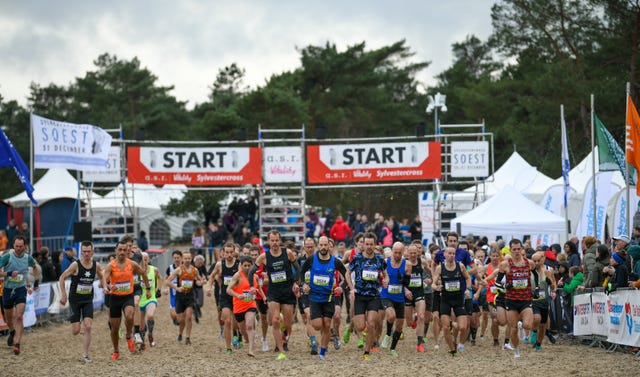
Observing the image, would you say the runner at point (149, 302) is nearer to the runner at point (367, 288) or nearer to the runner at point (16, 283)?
the runner at point (16, 283)

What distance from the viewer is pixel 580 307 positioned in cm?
1641

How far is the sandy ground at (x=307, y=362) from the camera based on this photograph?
12.6 metres

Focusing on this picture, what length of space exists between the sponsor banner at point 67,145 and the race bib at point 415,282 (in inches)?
431

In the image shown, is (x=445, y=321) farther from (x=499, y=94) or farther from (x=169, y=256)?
(x=499, y=94)

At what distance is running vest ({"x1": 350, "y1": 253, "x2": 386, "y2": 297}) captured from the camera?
14047 millimetres

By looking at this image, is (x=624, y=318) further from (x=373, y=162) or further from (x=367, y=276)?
(x=373, y=162)

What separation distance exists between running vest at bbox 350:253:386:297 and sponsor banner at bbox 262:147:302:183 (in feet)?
49.2

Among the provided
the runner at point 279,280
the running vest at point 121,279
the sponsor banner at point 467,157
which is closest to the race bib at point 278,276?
the runner at point 279,280

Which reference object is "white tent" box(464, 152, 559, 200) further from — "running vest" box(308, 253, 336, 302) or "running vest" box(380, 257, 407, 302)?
"running vest" box(308, 253, 336, 302)

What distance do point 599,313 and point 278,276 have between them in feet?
18.4

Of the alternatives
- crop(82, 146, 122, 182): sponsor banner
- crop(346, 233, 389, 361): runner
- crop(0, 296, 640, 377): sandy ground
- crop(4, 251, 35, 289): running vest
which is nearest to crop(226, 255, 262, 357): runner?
crop(0, 296, 640, 377): sandy ground

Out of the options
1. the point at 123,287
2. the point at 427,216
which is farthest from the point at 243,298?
the point at 427,216

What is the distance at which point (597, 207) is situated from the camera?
945 inches

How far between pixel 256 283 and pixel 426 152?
48.5 ft
